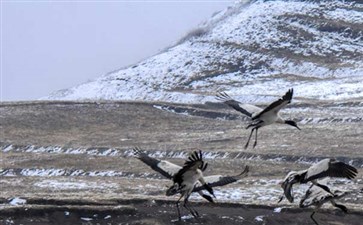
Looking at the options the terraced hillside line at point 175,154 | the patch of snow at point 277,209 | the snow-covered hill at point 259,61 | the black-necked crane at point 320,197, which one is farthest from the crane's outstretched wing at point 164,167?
the snow-covered hill at point 259,61

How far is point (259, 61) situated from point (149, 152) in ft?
174

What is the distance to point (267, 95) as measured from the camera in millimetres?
81562

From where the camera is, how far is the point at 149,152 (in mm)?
52000

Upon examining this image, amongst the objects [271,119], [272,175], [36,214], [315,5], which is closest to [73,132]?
[272,175]

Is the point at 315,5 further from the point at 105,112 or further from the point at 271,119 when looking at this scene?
the point at 271,119

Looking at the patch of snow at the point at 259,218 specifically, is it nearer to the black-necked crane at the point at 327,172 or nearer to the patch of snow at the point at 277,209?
the patch of snow at the point at 277,209

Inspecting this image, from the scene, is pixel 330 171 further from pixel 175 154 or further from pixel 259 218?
pixel 175 154

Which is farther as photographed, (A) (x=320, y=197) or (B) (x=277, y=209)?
(B) (x=277, y=209)

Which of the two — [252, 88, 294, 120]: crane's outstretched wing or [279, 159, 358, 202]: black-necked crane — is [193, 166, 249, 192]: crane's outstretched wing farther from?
[279, 159, 358, 202]: black-necked crane

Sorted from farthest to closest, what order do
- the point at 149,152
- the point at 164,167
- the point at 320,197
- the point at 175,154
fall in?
the point at 149,152 → the point at 175,154 → the point at 164,167 → the point at 320,197

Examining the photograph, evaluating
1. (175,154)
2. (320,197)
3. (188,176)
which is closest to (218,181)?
(188,176)

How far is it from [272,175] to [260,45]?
66.5m

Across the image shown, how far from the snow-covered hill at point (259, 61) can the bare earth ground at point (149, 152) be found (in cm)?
1432

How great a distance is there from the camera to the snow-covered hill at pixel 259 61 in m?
89.9
